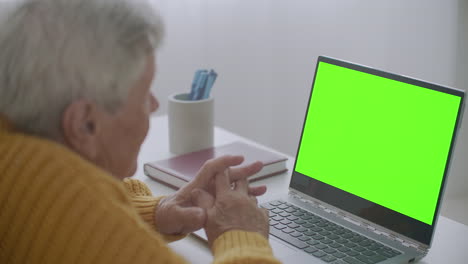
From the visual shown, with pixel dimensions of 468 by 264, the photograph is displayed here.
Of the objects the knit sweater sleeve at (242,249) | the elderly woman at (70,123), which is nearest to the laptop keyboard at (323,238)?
the knit sweater sleeve at (242,249)

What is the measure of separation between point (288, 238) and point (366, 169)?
0.65ft

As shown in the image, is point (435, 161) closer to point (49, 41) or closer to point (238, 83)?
point (49, 41)

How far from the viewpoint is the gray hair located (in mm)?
818

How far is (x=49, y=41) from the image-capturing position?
818 mm

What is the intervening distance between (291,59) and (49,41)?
212 centimetres

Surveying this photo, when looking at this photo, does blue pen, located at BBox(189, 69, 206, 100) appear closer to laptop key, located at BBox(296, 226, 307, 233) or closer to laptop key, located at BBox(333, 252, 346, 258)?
laptop key, located at BBox(296, 226, 307, 233)

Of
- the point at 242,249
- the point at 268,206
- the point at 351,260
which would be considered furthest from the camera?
the point at 268,206

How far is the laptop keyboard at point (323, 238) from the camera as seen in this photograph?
43.2 inches

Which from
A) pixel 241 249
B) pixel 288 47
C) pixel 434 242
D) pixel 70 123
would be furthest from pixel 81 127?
pixel 288 47

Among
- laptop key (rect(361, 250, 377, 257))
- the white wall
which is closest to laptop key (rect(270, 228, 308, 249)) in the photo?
laptop key (rect(361, 250, 377, 257))

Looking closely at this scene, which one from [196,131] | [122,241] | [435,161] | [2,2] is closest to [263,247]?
[122,241]

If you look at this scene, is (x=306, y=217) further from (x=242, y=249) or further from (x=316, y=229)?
(x=242, y=249)

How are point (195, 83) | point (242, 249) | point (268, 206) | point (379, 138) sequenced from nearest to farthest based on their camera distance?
point (242, 249)
point (379, 138)
point (268, 206)
point (195, 83)

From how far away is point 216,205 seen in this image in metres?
1.10
